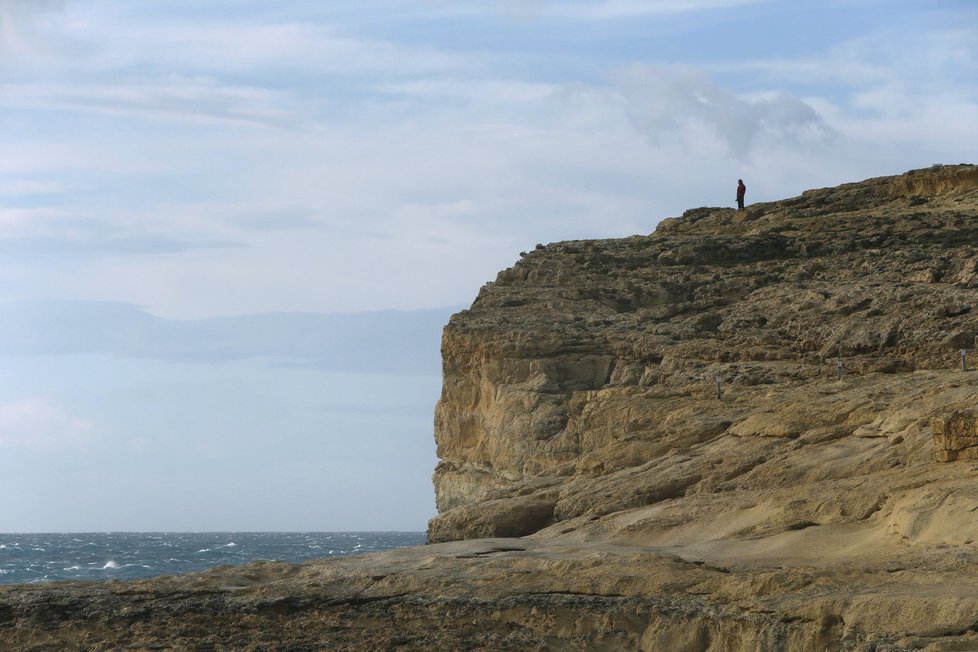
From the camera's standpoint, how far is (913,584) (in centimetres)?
1224

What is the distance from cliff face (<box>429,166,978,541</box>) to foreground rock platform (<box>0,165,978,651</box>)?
62 millimetres

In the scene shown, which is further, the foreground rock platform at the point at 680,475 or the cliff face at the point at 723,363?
the cliff face at the point at 723,363

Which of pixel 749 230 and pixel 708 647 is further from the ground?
pixel 749 230

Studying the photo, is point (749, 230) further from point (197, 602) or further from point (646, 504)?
point (197, 602)

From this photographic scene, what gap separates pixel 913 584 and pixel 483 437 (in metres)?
15.6

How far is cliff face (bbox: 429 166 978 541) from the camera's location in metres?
17.7

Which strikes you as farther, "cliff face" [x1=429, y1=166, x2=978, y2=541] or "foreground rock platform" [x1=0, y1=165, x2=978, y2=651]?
"cliff face" [x1=429, y1=166, x2=978, y2=541]

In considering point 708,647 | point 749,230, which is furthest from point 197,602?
point 749,230

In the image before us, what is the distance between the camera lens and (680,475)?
18250 millimetres

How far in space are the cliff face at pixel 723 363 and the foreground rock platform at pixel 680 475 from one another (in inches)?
2.4

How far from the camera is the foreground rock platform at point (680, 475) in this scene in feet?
42.6

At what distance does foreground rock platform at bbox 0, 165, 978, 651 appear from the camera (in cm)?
1298

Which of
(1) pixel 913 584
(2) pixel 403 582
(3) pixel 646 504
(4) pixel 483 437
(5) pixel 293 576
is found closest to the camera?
(1) pixel 913 584

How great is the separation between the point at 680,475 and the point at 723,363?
6.06 meters
